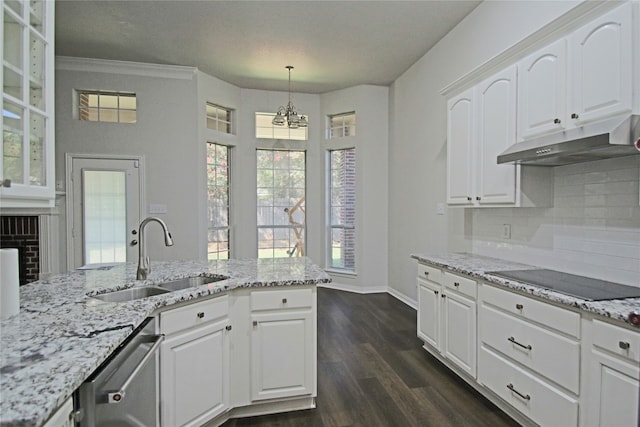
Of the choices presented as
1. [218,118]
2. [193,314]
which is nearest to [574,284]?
[193,314]

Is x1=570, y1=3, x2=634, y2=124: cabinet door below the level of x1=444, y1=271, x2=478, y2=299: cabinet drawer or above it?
above

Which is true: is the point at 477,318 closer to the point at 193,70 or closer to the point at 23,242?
the point at 193,70

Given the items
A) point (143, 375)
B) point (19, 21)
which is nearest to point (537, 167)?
point (143, 375)

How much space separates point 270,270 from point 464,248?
206 cm

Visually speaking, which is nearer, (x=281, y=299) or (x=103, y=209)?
(x=281, y=299)

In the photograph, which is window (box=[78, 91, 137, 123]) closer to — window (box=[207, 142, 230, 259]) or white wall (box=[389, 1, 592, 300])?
window (box=[207, 142, 230, 259])

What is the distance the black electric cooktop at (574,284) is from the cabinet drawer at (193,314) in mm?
1718

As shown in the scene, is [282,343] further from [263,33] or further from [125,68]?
[125,68]

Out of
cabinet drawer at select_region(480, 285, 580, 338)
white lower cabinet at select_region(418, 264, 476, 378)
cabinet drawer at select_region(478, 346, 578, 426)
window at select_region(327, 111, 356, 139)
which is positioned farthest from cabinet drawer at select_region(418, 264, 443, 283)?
window at select_region(327, 111, 356, 139)

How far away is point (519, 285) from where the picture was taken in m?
2.06

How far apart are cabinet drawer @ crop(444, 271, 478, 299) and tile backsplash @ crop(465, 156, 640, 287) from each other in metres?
0.56

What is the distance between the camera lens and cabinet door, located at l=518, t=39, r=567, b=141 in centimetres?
215

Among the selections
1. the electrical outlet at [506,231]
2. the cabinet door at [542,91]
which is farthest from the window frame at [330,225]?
the cabinet door at [542,91]

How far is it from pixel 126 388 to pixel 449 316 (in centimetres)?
228
